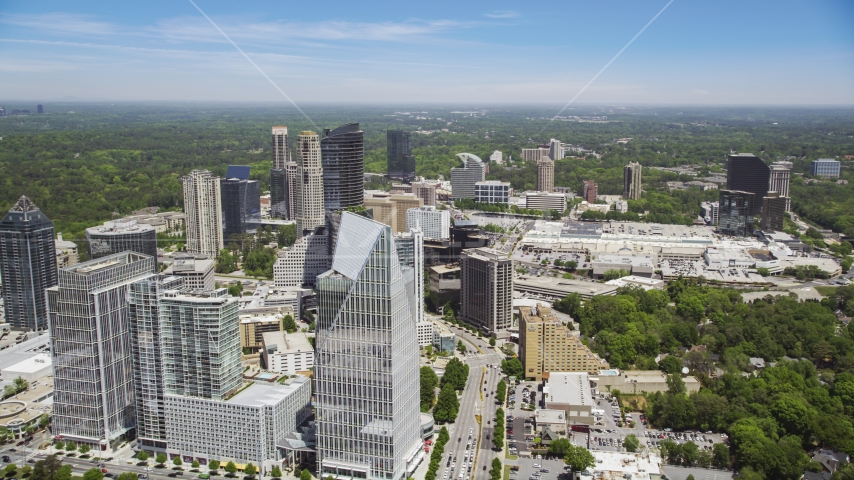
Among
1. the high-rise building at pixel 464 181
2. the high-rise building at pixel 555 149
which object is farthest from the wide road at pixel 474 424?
the high-rise building at pixel 555 149

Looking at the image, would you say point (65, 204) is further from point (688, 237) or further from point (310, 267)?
point (688, 237)

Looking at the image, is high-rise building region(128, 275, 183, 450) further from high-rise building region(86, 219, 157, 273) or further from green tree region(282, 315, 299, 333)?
high-rise building region(86, 219, 157, 273)

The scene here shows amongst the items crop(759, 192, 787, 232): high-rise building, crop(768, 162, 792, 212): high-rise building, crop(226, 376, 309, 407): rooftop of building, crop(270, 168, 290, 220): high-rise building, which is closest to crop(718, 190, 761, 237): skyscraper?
crop(759, 192, 787, 232): high-rise building

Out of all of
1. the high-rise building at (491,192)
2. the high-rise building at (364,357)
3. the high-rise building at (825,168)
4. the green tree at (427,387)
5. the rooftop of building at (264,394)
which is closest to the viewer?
the high-rise building at (364,357)

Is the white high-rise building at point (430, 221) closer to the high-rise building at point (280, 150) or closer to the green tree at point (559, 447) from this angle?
the high-rise building at point (280, 150)

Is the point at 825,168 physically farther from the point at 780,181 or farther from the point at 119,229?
the point at 119,229

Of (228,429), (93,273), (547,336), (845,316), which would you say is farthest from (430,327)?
(845,316)
